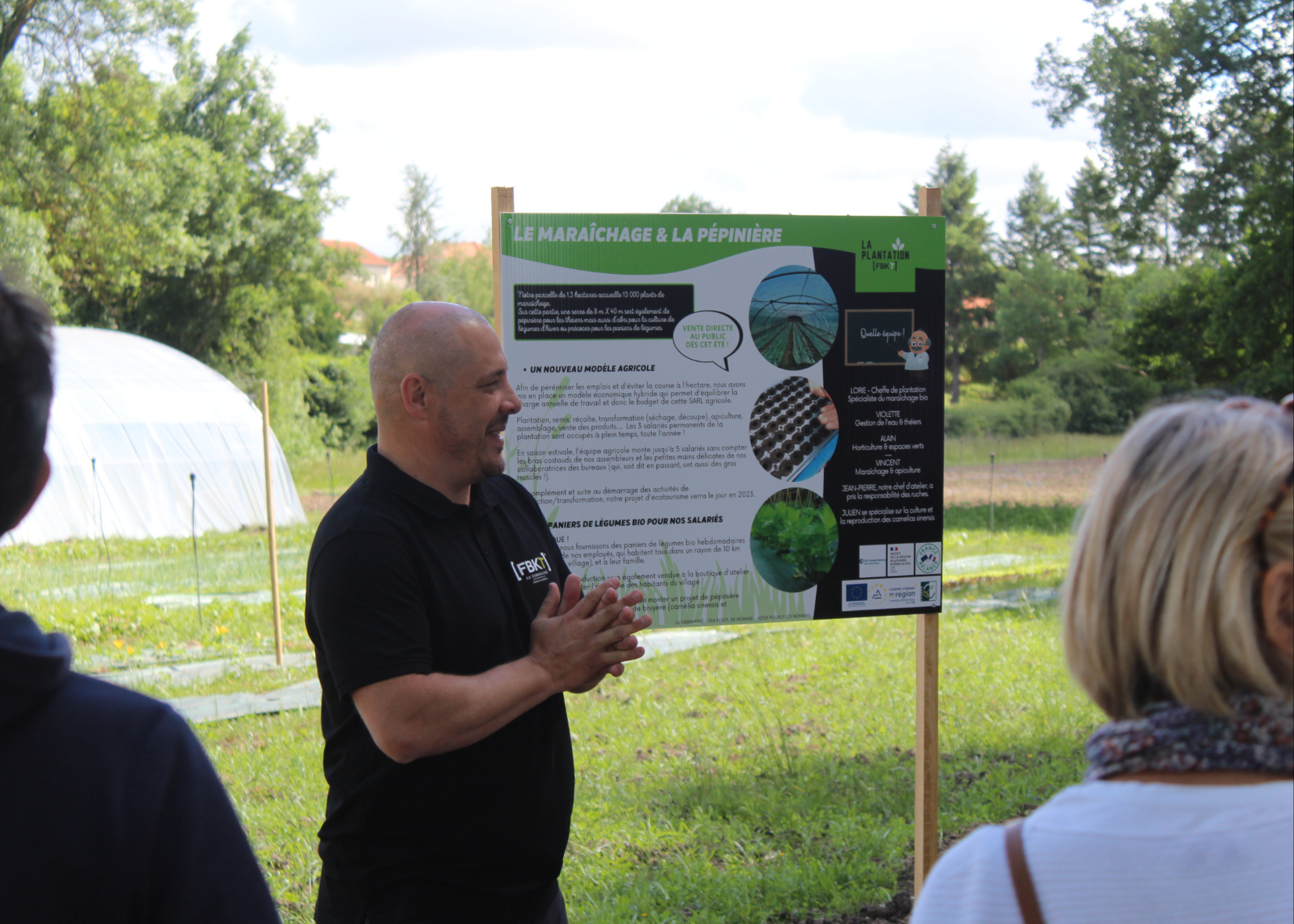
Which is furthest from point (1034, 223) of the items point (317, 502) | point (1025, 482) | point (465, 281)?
point (317, 502)

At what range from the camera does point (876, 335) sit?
3.67 metres

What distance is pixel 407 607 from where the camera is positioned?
88.4 inches

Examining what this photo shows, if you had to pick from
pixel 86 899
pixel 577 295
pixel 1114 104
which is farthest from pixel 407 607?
pixel 1114 104

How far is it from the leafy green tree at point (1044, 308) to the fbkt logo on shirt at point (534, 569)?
5174 cm

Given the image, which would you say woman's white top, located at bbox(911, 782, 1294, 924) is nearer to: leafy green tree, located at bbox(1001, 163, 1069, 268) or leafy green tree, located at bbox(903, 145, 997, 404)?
leafy green tree, located at bbox(903, 145, 997, 404)

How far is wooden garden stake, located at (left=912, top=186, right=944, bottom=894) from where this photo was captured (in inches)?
146

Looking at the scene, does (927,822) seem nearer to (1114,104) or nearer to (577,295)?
(577,295)

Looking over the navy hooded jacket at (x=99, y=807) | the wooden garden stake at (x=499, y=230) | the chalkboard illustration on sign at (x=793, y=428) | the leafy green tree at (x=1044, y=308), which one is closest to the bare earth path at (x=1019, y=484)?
the chalkboard illustration on sign at (x=793, y=428)

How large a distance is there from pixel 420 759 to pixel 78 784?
1346 millimetres

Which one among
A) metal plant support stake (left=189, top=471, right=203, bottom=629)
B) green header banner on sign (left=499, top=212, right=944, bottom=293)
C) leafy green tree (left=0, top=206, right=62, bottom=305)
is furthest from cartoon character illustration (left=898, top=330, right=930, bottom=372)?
leafy green tree (left=0, top=206, right=62, bottom=305)

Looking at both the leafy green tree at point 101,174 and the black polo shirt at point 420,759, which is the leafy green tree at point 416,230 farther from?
the black polo shirt at point 420,759

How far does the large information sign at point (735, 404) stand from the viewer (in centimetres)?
345

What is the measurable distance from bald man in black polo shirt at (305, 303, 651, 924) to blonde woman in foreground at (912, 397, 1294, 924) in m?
1.38

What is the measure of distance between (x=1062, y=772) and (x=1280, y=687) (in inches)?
207
